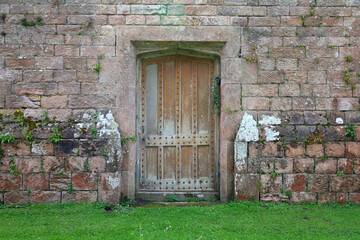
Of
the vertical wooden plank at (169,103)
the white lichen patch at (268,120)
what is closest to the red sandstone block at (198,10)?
the vertical wooden plank at (169,103)

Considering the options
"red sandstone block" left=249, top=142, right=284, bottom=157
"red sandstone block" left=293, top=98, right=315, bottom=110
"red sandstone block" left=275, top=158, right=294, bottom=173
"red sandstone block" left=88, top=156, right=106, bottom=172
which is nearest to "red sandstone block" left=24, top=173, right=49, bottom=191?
"red sandstone block" left=88, top=156, right=106, bottom=172

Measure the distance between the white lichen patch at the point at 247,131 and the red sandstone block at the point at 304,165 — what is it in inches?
29.5

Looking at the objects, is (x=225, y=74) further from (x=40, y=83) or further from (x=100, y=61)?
(x=40, y=83)

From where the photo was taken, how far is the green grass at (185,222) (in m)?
3.44

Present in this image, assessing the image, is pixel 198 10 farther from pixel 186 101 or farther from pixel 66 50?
pixel 66 50

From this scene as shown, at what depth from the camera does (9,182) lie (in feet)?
14.5

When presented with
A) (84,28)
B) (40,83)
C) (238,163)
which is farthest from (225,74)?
(40,83)

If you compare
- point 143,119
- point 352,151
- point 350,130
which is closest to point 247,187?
point 352,151

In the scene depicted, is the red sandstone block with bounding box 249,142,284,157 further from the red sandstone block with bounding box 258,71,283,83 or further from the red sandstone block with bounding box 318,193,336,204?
the red sandstone block with bounding box 258,71,283,83

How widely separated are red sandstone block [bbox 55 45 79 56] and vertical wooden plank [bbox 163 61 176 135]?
151 cm

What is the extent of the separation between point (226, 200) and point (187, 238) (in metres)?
1.54

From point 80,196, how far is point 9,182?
112 cm

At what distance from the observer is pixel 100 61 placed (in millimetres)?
4637

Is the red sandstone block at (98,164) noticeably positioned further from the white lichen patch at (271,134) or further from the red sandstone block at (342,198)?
the red sandstone block at (342,198)
